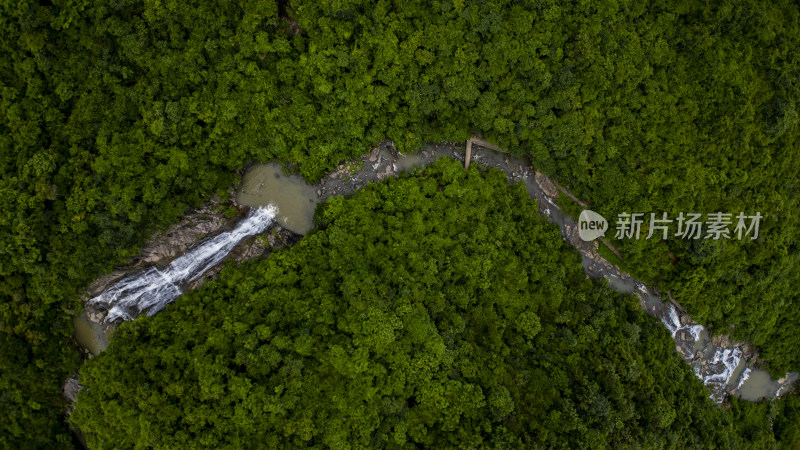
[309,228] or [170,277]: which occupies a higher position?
[170,277]

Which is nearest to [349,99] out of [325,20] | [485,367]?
[325,20]

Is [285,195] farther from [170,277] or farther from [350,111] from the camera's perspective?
[170,277]

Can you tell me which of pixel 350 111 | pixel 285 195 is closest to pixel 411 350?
pixel 285 195

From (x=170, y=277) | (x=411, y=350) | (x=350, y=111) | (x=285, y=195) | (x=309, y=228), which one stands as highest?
(x=350, y=111)

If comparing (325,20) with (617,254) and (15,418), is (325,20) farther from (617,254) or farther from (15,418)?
(15,418)

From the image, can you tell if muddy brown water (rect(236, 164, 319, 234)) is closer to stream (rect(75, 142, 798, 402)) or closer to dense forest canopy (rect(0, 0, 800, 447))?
stream (rect(75, 142, 798, 402))

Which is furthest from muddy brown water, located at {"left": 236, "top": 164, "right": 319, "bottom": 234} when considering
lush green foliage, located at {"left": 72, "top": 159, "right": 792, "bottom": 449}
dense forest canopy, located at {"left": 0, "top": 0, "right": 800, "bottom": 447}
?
lush green foliage, located at {"left": 72, "top": 159, "right": 792, "bottom": 449}
